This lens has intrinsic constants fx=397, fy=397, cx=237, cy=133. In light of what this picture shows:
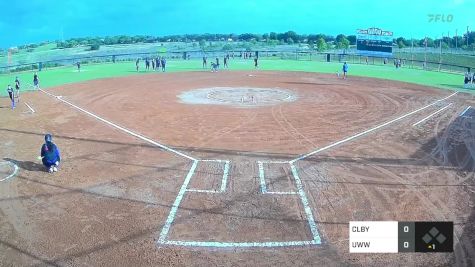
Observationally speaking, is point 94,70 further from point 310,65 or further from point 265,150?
point 265,150

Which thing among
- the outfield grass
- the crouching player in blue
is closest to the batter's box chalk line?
the crouching player in blue

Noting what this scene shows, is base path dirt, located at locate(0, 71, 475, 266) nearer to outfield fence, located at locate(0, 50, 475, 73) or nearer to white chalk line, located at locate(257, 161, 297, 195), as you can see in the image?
white chalk line, located at locate(257, 161, 297, 195)

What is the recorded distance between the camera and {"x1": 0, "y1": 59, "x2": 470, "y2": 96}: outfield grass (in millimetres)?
37669

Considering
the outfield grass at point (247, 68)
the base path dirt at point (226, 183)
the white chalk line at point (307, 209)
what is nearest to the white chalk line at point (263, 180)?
the base path dirt at point (226, 183)

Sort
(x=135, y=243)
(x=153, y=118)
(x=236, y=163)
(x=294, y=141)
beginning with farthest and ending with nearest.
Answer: (x=153, y=118)
(x=294, y=141)
(x=236, y=163)
(x=135, y=243)

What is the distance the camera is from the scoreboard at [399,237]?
8.47 m

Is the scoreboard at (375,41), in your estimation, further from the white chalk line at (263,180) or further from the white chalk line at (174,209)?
the white chalk line at (174,209)

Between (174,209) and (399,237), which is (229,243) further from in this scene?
(399,237)

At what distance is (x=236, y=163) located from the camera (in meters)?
14.1

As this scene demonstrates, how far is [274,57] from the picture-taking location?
63.8m

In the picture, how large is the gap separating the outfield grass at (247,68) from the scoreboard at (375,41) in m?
2.10

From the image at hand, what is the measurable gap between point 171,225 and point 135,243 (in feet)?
3.56

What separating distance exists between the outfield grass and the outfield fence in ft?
4.70

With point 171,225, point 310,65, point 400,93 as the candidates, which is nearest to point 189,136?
point 171,225
